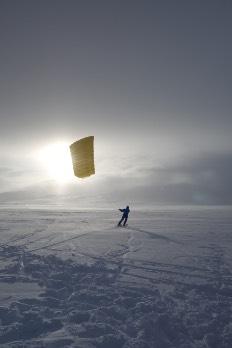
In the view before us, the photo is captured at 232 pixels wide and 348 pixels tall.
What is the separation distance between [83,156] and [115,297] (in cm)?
587

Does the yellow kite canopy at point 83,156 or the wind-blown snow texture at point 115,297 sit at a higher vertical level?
the yellow kite canopy at point 83,156

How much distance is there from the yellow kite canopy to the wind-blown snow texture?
3.26 metres

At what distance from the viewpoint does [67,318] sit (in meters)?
6.83

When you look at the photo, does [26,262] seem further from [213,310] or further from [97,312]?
[213,310]

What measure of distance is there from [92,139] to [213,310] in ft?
24.1

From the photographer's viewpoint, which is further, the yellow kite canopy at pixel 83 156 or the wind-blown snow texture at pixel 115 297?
the yellow kite canopy at pixel 83 156

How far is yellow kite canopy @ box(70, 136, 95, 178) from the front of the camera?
40.2 feet

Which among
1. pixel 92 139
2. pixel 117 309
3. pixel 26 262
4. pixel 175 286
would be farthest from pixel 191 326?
pixel 92 139

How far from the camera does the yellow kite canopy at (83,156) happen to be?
12266 millimetres

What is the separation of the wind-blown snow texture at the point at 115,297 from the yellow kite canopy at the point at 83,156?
326cm

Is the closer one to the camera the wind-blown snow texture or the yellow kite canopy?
the wind-blown snow texture

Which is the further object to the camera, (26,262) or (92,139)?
(92,139)

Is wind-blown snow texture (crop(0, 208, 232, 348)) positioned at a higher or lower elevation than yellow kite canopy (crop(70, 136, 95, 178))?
lower

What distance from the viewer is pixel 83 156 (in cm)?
1241
